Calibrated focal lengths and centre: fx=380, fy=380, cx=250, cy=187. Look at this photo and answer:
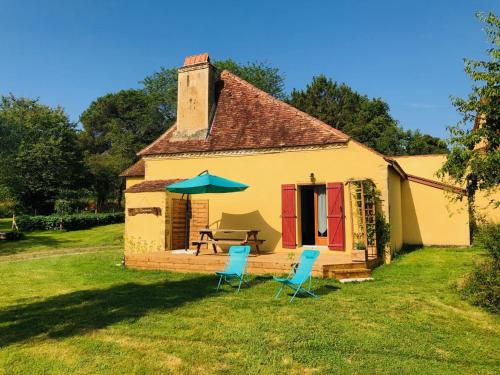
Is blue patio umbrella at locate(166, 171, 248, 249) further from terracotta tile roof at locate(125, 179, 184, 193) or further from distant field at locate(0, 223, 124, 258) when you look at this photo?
distant field at locate(0, 223, 124, 258)

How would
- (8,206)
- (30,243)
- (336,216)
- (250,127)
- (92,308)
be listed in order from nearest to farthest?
(92,308)
(336,216)
(250,127)
(30,243)
(8,206)

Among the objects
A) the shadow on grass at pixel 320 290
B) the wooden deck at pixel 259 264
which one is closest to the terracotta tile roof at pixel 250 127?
the wooden deck at pixel 259 264

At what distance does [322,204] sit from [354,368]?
28.7 ft

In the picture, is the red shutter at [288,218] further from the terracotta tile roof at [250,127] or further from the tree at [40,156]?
the tree at [40,156]

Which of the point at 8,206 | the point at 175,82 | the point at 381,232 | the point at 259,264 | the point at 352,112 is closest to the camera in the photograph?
the point at 259,264

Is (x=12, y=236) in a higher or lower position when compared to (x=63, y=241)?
higher

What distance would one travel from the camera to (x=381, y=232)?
37.7 ft

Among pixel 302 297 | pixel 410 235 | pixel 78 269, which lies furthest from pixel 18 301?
pixel 410 235

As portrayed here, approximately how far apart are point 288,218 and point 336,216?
1544mm

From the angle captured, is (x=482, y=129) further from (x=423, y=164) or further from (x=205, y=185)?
(x=423, y=164)

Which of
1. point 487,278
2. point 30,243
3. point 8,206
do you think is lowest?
point 30,243

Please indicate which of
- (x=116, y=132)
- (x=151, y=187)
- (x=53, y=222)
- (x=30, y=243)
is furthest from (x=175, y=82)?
(x=151, y=187)

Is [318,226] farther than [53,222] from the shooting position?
No

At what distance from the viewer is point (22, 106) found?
39.6m
